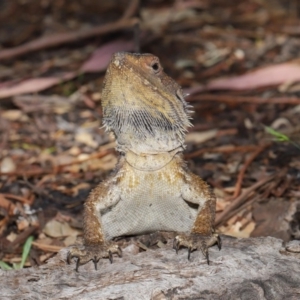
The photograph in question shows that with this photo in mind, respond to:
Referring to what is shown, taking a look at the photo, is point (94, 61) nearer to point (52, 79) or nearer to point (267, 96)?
point (52, 79)

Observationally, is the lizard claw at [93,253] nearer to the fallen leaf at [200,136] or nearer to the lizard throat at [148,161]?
the lizard throat at [148,161]

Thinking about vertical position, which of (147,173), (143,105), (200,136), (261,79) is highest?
(143,105)

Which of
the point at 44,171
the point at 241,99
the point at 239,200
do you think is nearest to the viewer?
the point at 239,200

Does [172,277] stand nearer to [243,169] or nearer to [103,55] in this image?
[243,169]

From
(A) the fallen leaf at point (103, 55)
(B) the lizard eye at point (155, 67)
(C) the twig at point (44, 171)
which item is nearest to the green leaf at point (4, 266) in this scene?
(C) the twig at point (44, 171)

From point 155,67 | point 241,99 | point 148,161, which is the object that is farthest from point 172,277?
point 241,99

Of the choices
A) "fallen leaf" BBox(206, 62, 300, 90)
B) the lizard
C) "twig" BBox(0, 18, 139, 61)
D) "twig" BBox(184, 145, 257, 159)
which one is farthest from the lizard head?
"twig" BBox(0, 18, 139, 61)

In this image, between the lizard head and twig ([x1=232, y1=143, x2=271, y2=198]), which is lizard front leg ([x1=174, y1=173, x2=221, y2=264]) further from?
twig ([x1=232, y1=143, x2=271, y2=198])
